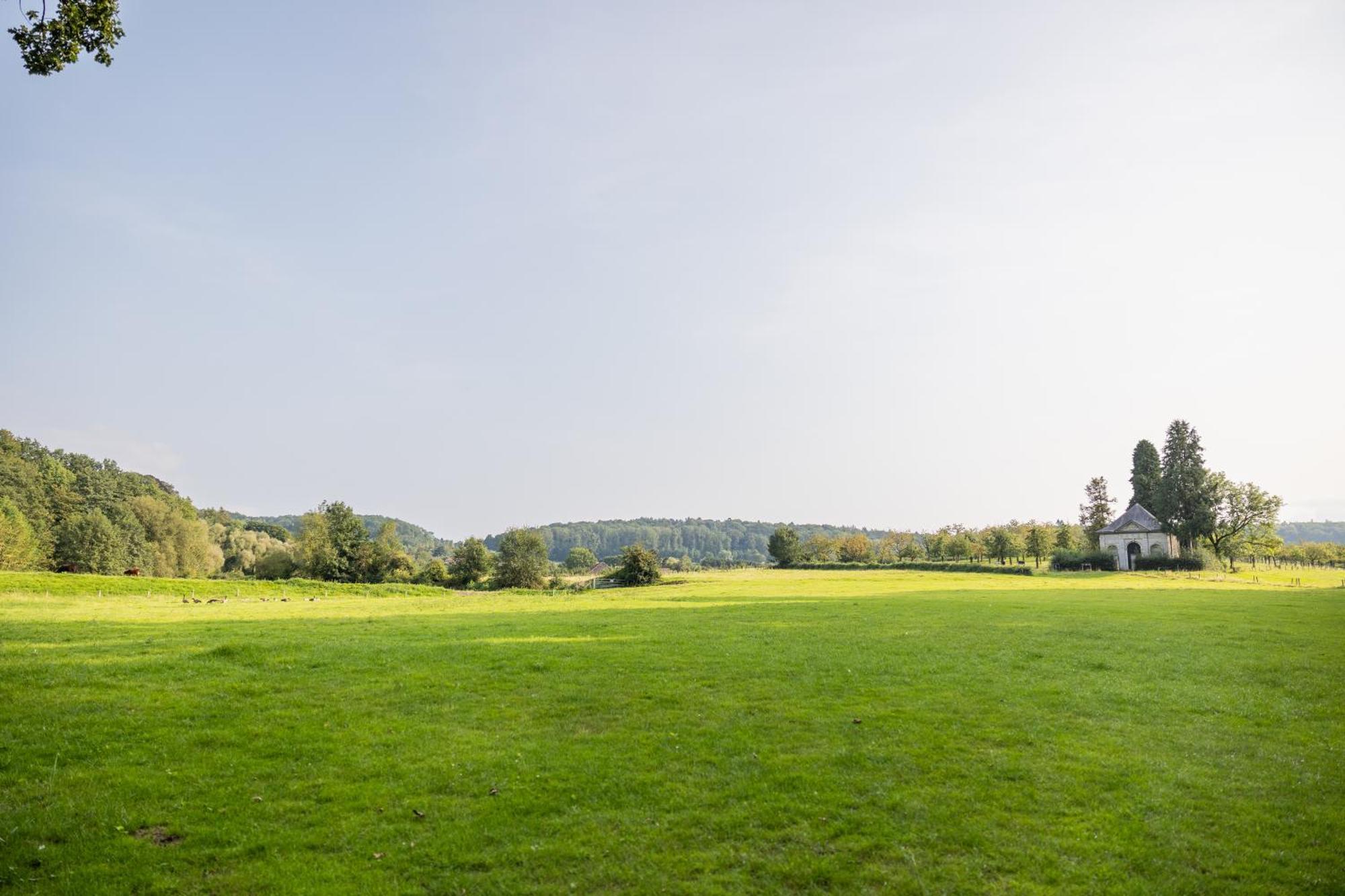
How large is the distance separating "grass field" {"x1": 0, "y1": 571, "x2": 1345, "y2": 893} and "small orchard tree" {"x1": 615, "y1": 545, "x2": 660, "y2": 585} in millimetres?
61463

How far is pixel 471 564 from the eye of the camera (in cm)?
9719

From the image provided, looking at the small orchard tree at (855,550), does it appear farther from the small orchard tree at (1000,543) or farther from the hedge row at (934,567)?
the small orchard tree at (1000,543)

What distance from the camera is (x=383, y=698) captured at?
1744cm

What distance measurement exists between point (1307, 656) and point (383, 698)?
2906 centimetres

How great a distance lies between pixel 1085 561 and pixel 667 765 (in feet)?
347

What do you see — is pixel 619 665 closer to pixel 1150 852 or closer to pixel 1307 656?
pixel 1150 852

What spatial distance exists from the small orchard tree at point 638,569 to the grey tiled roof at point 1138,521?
70.3 m

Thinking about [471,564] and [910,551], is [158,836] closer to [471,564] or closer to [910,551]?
[471,564]

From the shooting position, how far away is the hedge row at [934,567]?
316ft

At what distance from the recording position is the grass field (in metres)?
9.27

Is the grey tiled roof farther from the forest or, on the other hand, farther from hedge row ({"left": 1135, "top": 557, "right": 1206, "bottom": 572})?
hedge row ({"left": 1135, "top": 557, "right": 1206, "bottom": 572})

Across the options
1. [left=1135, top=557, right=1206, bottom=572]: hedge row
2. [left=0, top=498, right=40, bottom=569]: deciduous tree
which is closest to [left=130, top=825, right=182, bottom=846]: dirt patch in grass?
[left=0, top=498, right=40, bottom=569]: deciduous tree

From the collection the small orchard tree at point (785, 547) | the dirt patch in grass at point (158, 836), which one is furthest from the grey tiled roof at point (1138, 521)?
the dirt patch in grass at point (158, 836)

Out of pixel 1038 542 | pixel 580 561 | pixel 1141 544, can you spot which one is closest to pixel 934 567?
pixel 1038 542
